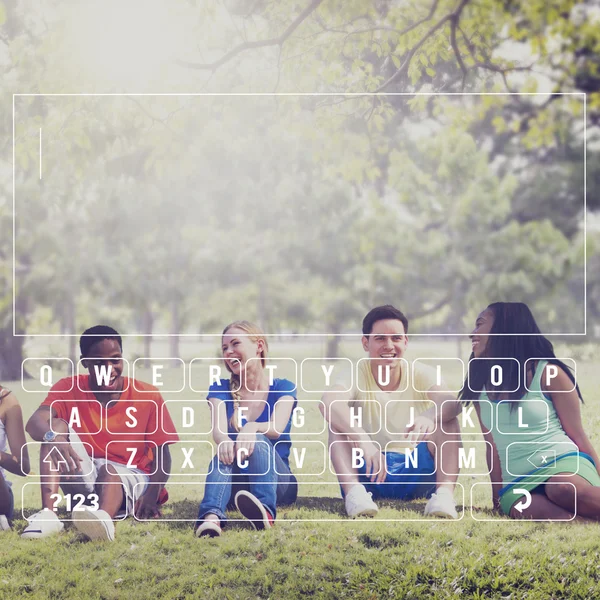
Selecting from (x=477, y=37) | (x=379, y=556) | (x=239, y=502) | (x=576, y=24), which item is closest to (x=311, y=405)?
(x=239, y=502)

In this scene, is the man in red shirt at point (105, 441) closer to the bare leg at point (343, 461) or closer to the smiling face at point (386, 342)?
the bare leg at point (343, 461)

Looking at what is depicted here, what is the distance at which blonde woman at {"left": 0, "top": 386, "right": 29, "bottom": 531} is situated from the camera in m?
2.61

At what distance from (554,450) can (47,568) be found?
1946 millimetres

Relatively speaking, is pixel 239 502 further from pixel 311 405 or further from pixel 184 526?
pixel 311 405

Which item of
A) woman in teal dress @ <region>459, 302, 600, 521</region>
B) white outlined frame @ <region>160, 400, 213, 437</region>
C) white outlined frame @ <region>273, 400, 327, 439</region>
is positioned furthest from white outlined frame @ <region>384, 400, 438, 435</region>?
white outlined frame @ <region>160, 400, 213, 437</region>

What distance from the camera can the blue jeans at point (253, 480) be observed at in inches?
99.3

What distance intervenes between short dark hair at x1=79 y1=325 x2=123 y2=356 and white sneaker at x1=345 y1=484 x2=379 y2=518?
3.40ft

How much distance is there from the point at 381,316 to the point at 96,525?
Answer: 1.32 metres

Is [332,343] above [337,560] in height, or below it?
above

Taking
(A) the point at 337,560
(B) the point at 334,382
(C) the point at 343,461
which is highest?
(B) the point at 334,382

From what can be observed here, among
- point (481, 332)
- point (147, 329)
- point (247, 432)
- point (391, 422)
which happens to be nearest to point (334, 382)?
point (391, 422)

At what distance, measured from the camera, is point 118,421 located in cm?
255

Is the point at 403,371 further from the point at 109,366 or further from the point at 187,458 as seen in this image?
the point at 109,366

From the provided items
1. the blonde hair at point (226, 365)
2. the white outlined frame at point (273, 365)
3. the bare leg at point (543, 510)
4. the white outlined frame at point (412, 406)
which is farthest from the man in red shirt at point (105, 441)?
the bare leg at point (543, 510)
